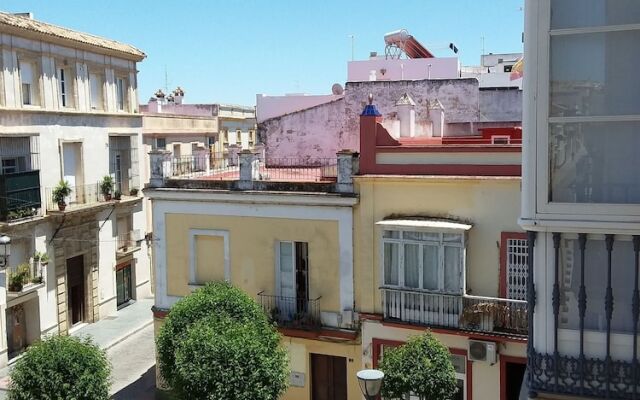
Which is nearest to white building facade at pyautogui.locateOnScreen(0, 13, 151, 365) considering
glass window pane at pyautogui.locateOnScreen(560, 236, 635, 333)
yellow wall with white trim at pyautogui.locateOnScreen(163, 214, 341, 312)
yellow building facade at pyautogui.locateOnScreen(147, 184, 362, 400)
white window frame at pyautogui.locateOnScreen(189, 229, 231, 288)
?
yellow wall with white trim at pyautogui.locateOnScreen(163, 214, 341, 312)

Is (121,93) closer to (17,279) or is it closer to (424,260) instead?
(17,279)

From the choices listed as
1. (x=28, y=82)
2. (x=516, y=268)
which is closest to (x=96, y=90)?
(x=28, y=82)

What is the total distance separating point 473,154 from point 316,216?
389cm

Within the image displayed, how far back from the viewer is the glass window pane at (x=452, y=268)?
1421 cm

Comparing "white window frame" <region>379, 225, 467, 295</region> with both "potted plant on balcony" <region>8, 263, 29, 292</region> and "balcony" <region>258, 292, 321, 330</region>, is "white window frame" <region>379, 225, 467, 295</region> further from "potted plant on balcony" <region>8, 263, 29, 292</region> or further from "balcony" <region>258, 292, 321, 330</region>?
"potted plant on balcony" <region>8, 263, 29, 292</region>

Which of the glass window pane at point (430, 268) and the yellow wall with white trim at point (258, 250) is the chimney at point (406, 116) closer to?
the yellow wall with white trim at point (258, 250)

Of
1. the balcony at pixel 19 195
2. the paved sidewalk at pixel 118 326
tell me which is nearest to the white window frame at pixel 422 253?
the paved sidewalk at pixel 118 326

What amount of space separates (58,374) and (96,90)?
15.8 metres

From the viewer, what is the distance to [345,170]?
15.1 meters

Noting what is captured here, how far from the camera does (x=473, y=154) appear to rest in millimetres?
14047

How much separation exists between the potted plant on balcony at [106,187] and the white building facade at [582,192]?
2201 cm

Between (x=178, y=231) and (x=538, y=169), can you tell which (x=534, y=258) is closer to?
(x=538, y=169)

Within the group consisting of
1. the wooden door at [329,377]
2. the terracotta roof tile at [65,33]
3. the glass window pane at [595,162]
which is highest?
the terracotta roof tile at [65,33]

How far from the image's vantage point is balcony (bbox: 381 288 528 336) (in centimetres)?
1383
